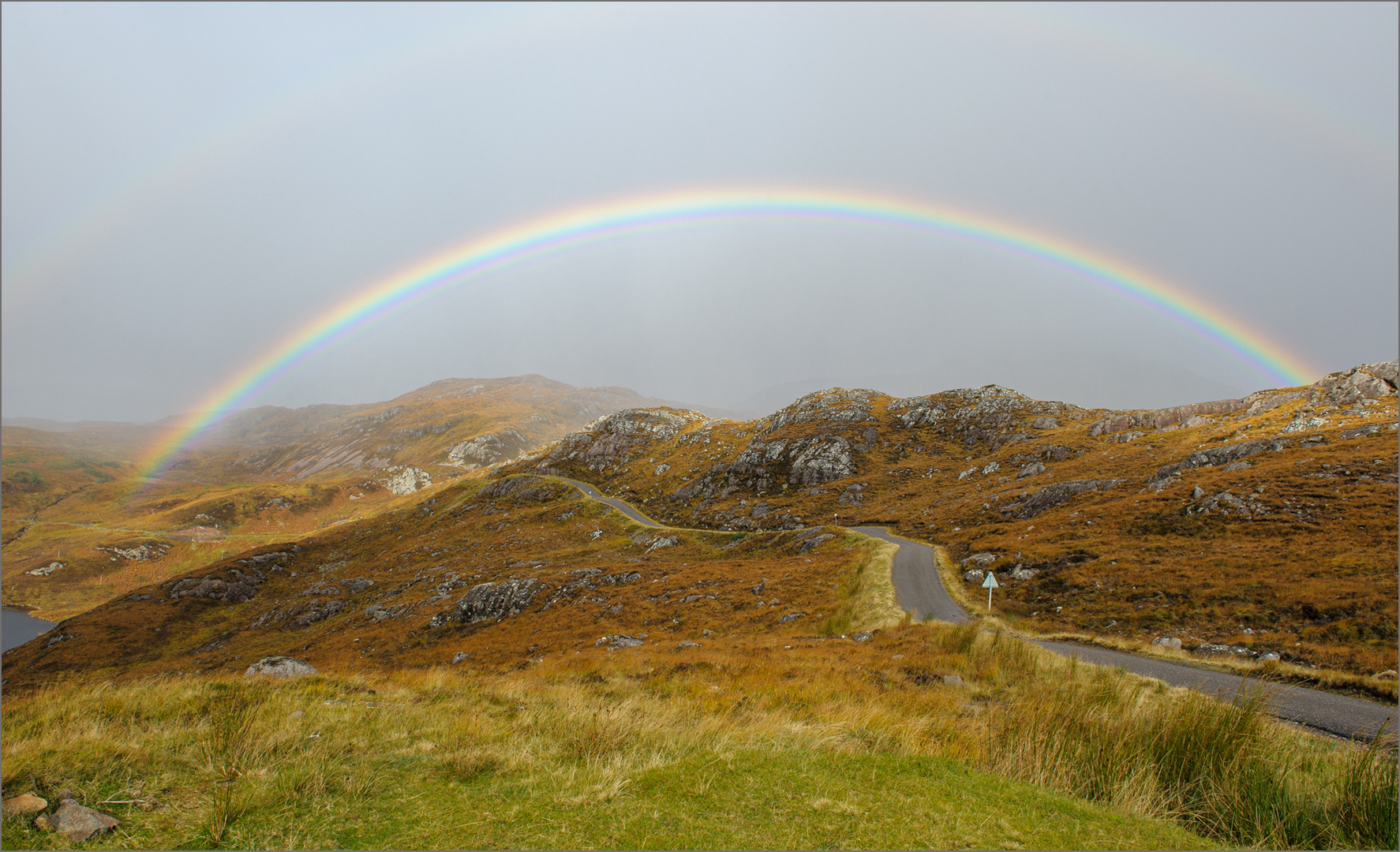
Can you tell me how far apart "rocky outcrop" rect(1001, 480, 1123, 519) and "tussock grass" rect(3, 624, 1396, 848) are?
4192 centimetres

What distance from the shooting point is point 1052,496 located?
1832 inches

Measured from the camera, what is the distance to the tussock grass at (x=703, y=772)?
16.0 ft

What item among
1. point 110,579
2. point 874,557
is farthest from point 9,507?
point 874,557

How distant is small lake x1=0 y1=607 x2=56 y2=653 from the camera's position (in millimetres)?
82188

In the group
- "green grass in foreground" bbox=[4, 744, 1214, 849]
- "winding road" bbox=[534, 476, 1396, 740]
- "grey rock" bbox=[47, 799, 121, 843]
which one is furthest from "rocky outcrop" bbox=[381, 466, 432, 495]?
"green grass in foreground" bbox=[4, 744, 1214, 849]

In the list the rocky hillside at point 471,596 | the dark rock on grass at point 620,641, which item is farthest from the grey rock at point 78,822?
the dark rock on grass at point 620,641

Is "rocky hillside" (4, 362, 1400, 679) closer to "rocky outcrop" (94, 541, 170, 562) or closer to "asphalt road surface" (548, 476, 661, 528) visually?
"asphalt road surface" (548, 476, 661, 528)

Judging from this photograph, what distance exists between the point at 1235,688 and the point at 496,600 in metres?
44.9

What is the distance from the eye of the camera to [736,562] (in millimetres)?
44688

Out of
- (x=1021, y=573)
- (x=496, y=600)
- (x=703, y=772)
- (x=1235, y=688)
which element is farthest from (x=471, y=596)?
(x=1235, y=688)

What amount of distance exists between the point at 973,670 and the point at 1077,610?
16.9m

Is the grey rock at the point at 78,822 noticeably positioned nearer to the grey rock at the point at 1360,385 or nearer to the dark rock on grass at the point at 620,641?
the dark rock on grass at the point at 620,641

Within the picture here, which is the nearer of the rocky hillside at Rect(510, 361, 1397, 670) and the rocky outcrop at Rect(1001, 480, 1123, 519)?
the rocky hillside at Rect(510, 361, 1397, 670)

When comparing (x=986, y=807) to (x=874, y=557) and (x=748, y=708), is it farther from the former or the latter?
(x=874, y=557)
